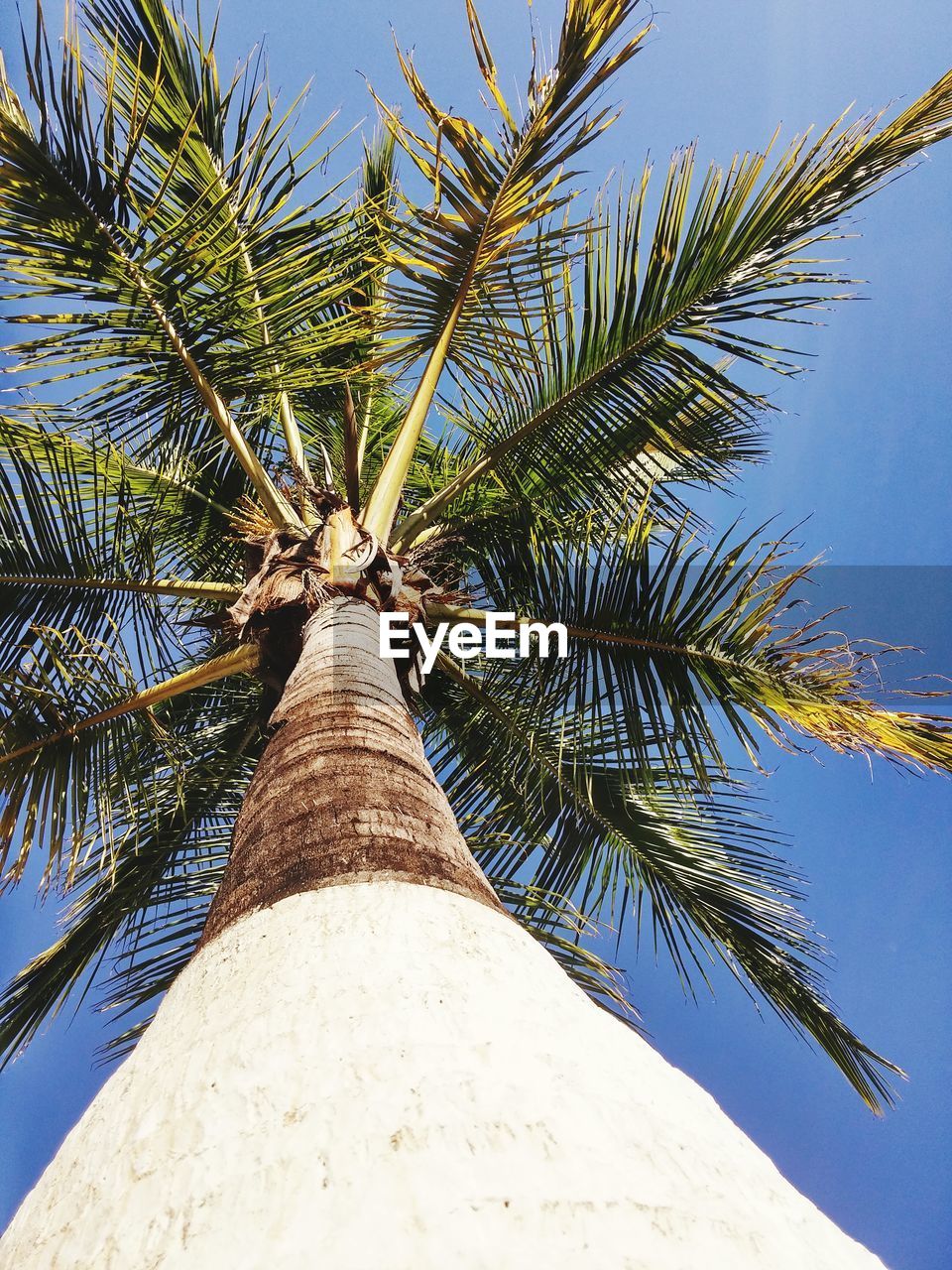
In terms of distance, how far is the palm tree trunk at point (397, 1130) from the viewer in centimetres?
68

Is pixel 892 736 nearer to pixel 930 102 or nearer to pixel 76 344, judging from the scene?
pixel 930 102

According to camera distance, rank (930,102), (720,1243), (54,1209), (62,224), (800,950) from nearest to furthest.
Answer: (720,1243) < (54,1209) < (62,224) < (930,102) < (800,950)

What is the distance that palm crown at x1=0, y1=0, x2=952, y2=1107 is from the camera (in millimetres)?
3230

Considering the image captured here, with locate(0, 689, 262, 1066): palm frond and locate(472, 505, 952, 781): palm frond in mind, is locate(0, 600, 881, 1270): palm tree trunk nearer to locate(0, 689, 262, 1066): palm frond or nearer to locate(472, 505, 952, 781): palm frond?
locate(472, 505, 952, 781): palm frond

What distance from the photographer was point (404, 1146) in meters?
0.76

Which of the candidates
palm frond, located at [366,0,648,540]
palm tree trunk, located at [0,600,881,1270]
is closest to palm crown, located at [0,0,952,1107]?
palm frond, located at [366,0,648,540]

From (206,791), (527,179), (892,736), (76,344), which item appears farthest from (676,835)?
(76,344)

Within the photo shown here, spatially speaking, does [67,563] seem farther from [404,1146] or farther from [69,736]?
[404,1146]

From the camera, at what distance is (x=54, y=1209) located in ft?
2.70

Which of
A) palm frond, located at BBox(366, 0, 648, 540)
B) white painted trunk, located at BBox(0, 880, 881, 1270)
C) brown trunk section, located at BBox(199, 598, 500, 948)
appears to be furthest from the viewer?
palm frond, located at BBox(366, 0, 648, 540)

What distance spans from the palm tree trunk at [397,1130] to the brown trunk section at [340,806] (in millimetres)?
87

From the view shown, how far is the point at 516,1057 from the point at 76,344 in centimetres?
322

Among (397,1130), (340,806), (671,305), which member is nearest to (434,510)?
(671,305)

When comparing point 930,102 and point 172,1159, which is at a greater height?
point 930,102
